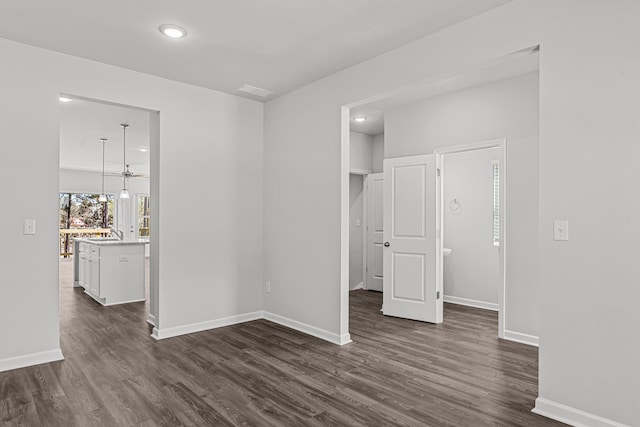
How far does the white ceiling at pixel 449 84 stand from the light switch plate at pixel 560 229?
3.75 feet

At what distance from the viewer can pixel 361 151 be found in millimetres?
6852

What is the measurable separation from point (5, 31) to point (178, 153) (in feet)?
5.58

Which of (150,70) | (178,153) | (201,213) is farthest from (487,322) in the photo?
(150,70)

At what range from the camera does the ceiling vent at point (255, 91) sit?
4473 mm

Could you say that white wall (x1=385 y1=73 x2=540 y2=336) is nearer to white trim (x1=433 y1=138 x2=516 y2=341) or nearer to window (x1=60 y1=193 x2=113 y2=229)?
white trim (x1=433 y1=138 x2=516 y2=341)

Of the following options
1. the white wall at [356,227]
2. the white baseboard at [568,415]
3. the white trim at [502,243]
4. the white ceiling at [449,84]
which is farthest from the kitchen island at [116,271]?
the white baseboard at [568,415]

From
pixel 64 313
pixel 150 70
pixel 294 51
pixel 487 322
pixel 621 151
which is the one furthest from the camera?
pixel 64 313

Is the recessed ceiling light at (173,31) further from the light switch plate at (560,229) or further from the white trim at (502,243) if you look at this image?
the white trim at (502,243)

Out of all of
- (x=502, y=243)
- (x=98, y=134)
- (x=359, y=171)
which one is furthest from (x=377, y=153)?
(x=98, y=134)

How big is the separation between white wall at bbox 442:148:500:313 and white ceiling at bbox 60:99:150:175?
14.9 feet

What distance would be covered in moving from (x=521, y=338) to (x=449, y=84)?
2824mm

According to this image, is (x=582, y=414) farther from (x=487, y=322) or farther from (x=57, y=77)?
(x=57, y=77)

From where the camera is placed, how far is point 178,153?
431cm

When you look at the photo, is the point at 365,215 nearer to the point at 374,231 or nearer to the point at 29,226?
the point at 374,231
